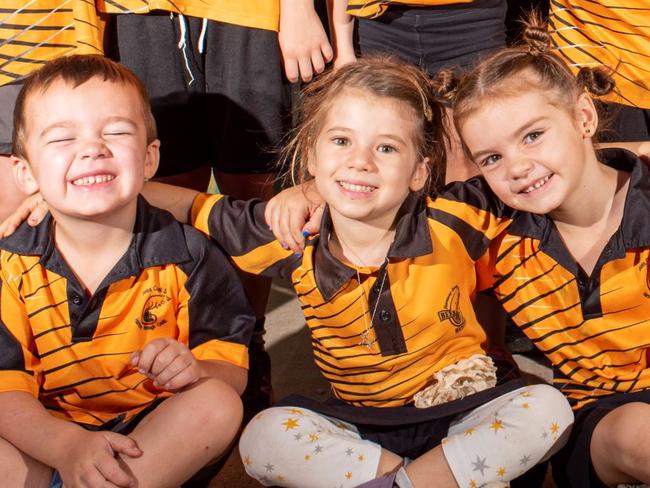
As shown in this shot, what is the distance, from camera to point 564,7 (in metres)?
1.74

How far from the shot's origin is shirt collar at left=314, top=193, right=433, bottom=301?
158cm

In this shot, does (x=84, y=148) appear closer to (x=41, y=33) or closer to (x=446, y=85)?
(x=41, y=33)

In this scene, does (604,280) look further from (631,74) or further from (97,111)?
(97,111)

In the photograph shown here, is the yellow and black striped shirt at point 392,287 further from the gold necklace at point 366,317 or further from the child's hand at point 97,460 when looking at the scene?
the child's hand at point 97,460

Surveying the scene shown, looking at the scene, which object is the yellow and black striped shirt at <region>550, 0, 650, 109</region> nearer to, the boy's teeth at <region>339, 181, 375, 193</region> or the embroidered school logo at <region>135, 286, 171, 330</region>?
Result: the boy's teeth at <region>339, 181, 375, 193</region>

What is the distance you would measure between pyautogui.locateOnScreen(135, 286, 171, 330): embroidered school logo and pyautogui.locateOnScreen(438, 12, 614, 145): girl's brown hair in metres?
0.56

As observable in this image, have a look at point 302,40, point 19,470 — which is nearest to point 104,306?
point 19,470

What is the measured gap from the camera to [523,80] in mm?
1594

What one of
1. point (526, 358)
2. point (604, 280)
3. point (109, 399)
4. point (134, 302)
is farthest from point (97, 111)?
point (526, 358)

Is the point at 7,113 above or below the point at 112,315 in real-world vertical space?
above

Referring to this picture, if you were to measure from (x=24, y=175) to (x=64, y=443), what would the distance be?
43 cm

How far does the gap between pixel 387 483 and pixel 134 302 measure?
0.48 m

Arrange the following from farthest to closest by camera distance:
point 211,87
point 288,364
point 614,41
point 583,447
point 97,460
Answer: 1. point 288,364
2. point 211,87
3. point 614,41
4. point 583,447
5. point 97,460

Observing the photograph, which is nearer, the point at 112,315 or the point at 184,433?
the point at 184,433
